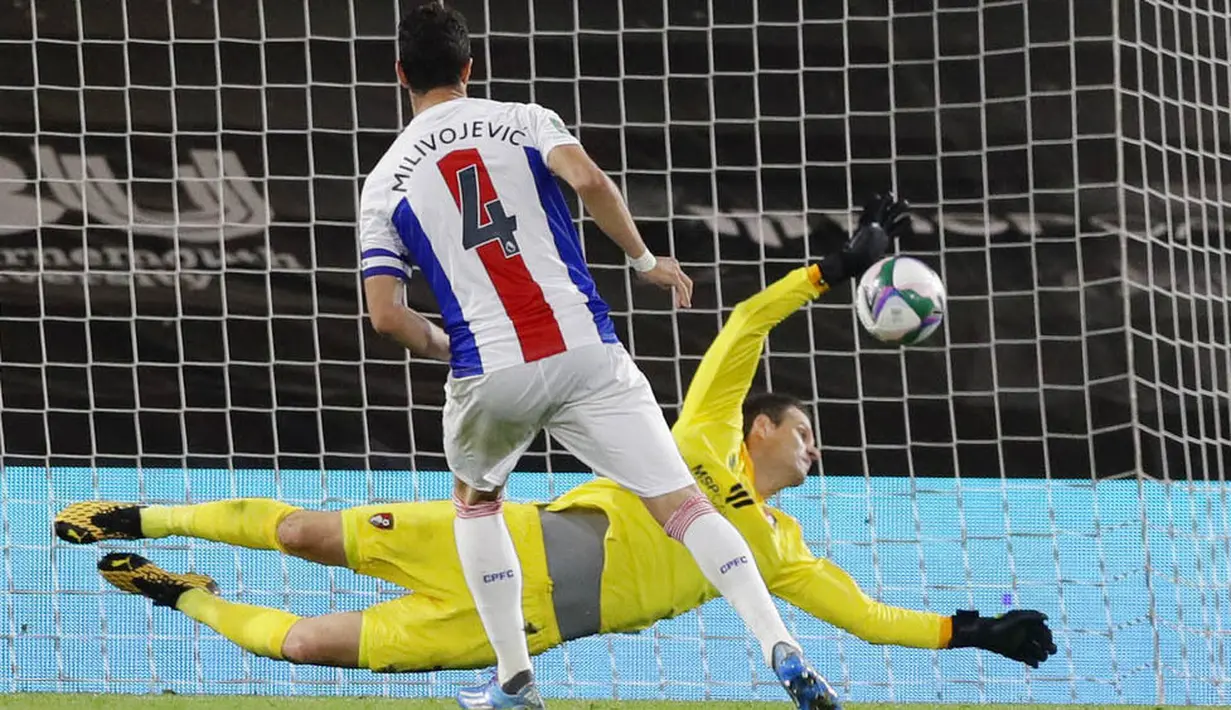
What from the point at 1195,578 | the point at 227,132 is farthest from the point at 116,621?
the point at 1195,578

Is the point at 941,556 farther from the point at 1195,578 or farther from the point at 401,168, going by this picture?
the point at 401,168

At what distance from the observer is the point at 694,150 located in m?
9.03

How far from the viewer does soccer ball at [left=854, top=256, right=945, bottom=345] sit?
16.6ft

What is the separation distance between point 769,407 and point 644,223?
359cm

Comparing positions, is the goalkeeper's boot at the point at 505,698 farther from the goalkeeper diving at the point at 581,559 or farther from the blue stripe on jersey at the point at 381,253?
the blue stripe on jersey at the point at 381,253

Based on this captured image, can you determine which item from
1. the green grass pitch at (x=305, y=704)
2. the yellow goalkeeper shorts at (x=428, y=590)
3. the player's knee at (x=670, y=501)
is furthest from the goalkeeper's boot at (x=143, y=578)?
the player's knee at (x=670, y=501)

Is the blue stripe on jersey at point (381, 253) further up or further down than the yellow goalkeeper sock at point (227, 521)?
further up

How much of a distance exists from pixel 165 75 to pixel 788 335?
3107mm

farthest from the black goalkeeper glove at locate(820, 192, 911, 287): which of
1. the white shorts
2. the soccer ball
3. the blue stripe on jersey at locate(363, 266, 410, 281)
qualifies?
the blue stripe on jersey at locate(363, 266, 410, 281)

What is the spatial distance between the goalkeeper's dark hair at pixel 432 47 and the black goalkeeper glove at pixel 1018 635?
1.93 metres

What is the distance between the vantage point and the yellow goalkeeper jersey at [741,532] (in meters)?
5.14

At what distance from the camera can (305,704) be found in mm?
5523

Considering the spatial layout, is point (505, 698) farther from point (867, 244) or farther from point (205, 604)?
point (867, 244)

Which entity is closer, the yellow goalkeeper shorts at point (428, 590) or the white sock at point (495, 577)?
the white sock at point (495, 577)
